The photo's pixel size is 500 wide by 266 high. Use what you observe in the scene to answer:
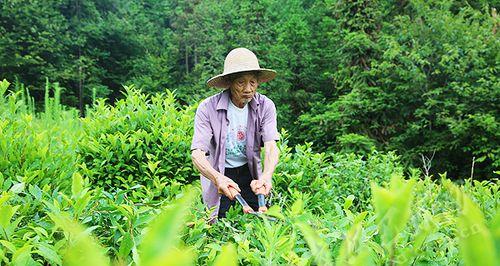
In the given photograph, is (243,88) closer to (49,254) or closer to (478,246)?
(49,254)

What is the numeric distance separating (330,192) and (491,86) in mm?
10442

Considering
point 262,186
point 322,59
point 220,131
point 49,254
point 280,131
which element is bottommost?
point 280,131

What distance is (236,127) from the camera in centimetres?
352

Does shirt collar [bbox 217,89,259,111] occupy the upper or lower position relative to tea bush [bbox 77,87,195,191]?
upper

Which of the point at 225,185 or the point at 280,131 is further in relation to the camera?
the point at 280,131

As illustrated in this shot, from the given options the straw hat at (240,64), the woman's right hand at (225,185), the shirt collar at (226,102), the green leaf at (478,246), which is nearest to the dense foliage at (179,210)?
the green leaf at (478,246)

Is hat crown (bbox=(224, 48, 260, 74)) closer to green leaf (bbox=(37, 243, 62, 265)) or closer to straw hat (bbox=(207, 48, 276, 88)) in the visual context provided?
straw hat (bbox=(207, 48, 276, 88))

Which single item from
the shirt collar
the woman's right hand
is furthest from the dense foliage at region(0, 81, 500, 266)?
the shirt collar

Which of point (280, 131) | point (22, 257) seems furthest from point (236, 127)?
point (280, 131)

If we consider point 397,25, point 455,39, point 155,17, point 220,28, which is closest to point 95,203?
point 455,39

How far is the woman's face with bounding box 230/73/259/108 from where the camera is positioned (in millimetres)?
3432

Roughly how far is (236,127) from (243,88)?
11.8 inches

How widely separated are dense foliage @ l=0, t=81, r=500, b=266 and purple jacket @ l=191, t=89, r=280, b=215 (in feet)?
1.06

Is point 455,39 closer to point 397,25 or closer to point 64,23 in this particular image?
point 397,25
